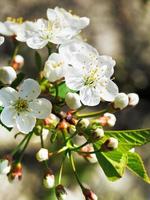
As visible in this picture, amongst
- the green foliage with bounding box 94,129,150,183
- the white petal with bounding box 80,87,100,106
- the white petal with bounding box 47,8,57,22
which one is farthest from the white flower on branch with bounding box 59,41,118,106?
the white petal with bounding box 47,8,57,22

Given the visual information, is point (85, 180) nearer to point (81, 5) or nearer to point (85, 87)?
point (81, 5)

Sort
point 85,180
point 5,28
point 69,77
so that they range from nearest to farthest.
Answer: point 69,77, point 5,28, point 85,180

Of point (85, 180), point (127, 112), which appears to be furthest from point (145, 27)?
point (85, 180)

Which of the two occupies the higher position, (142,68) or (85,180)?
(142,68)

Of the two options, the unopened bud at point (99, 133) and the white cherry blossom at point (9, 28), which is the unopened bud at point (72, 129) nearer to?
the unopened bud at point (99, 133)

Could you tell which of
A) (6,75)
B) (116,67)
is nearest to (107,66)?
(6,75)

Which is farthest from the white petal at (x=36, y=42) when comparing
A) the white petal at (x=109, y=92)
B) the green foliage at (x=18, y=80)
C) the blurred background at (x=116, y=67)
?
the blurred background at (x=116, y=67)

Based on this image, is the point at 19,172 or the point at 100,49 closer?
the point at 19,172
